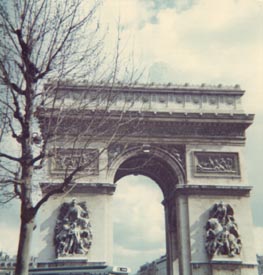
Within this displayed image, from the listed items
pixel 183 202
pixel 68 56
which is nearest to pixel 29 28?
pixel 68 56

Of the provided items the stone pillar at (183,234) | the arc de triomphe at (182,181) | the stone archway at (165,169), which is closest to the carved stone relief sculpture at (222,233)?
the arc de triomphe at (182,181)

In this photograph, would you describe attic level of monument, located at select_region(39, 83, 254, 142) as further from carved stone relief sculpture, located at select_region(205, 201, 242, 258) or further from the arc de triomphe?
carved stone relief sculpture, located at select_region(205, 201, 242, 258)

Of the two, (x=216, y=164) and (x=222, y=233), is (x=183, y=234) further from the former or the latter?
(x=216, y=164)

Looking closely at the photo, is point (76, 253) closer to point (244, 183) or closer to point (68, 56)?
point (244, 183)

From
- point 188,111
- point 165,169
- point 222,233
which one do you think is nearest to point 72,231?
point 165,169

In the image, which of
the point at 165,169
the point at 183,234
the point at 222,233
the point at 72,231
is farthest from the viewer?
the point at 165,169

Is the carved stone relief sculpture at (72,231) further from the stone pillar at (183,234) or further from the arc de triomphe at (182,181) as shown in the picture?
the stone pillar at (183,234)
